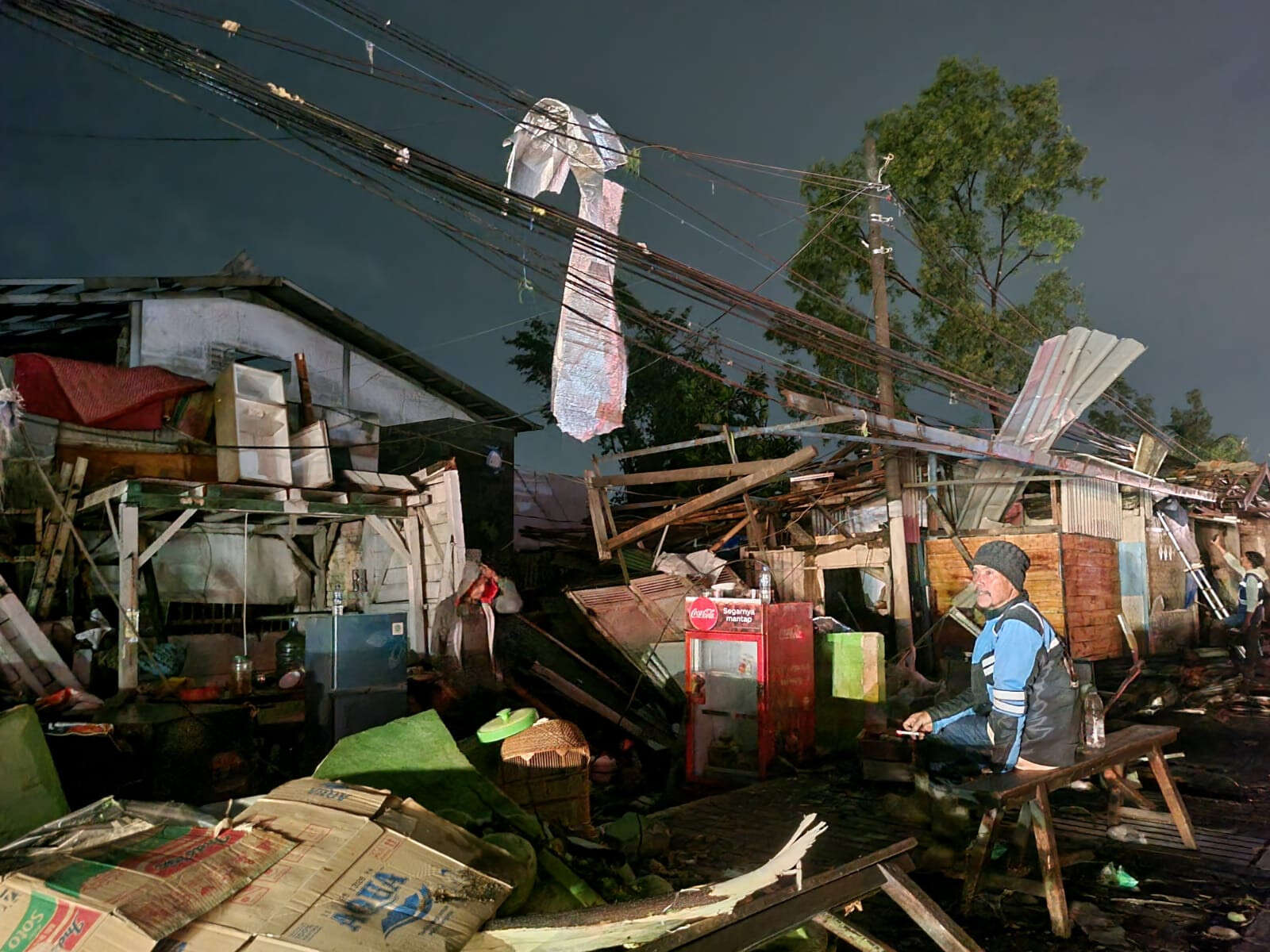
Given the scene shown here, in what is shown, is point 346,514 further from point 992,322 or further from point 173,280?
point 992,322

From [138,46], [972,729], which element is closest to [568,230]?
[138,46]

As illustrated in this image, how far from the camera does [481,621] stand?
11805mm

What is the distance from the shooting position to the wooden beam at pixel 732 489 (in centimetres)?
1026

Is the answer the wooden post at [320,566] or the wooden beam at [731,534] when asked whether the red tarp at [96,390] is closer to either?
the wooden post at [320,566]

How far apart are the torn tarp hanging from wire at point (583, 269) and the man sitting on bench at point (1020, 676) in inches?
187

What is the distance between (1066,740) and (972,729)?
63 cm

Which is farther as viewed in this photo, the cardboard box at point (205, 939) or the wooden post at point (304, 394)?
the wooden post at point (304, 394)

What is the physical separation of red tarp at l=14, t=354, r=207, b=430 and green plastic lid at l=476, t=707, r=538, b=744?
29.3 feet

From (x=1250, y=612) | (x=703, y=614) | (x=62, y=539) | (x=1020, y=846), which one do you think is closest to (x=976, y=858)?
(x=1020, y=846)

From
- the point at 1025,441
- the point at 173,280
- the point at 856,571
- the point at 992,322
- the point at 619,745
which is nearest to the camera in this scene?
Answer: the point at 619,745

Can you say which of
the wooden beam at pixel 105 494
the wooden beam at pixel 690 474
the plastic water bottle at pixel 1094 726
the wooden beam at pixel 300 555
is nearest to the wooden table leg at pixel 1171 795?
the plastic water bottle at pixel 1094 726

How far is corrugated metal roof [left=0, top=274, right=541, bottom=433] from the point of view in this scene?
1186 centimetres

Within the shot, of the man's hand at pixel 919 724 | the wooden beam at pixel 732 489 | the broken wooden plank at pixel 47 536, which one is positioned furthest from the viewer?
the wooden beam at pixel 732 489

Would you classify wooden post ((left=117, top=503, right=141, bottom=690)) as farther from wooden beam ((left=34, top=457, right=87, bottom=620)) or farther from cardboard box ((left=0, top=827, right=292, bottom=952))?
cardboard box ((left=0, top=827, right=292, bottom=952))
